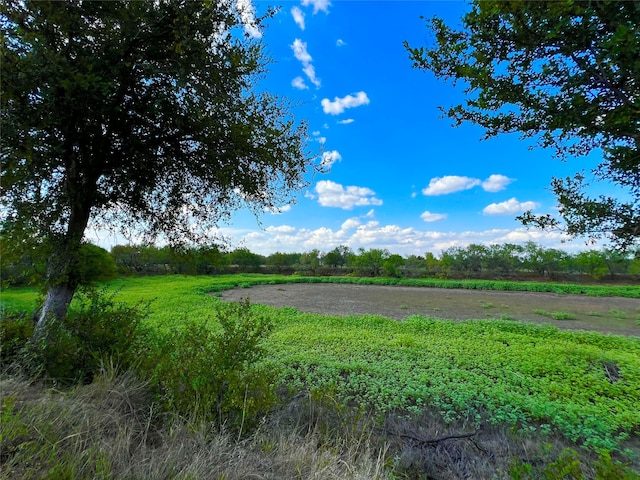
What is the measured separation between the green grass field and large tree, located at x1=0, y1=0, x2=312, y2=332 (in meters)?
1.68

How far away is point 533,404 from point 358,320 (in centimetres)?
658

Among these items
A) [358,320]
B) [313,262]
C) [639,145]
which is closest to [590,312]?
[358,320]

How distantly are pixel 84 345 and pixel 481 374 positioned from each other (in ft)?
20.7

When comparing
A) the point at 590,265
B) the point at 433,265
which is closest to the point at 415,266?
the point at 433,265

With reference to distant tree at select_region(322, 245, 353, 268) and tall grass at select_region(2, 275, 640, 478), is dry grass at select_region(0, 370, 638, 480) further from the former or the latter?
distant tree at select_region(322, 245, 353, 268)

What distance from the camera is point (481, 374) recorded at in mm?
5148

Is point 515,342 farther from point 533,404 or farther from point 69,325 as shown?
point 69,325

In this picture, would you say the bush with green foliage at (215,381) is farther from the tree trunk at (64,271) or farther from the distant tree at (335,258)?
the distant tree at (335,258)

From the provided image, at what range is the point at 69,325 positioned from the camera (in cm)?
322

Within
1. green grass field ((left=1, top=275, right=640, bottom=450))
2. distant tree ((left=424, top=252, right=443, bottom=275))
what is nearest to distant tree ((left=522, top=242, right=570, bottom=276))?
distant tree ((left=424, top=252, right=443, bottom=275))

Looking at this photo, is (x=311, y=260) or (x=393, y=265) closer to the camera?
(x=393, y=265)

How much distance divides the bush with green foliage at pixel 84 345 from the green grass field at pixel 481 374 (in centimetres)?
87

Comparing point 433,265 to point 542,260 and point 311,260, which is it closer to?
point 542,260

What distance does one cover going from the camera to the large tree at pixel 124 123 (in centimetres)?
223
